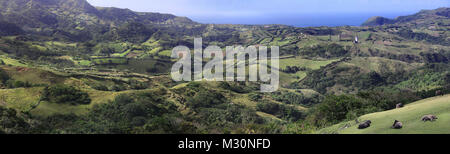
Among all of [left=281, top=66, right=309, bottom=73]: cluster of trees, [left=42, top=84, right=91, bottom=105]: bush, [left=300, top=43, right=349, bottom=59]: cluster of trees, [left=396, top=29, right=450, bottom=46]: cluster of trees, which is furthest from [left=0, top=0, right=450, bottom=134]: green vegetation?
[left=396, top=29, right=450, bottom=46]: cluster of trees

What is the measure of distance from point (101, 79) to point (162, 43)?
338ft

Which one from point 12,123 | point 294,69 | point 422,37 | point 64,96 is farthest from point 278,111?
point 422,37

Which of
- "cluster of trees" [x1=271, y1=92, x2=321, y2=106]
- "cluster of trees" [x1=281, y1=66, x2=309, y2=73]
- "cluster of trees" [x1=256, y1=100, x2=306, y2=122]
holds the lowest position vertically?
"cluster of trees" [x1=271, y1=92, x2=321, y2=106]

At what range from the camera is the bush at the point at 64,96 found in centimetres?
3134

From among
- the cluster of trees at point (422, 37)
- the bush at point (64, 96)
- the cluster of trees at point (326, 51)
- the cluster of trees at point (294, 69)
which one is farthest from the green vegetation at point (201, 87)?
the cluster of trees at point (422, 37)

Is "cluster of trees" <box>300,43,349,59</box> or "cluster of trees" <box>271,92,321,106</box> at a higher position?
"cluster of trees" <box>300,43,349,59</box>

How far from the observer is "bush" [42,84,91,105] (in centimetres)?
3134

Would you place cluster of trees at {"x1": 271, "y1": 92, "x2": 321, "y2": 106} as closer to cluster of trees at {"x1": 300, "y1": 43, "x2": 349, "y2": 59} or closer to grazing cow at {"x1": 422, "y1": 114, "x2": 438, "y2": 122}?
grazing cow at {"x1": 422, "y1": 114, "x2": 438, "y2": 122}

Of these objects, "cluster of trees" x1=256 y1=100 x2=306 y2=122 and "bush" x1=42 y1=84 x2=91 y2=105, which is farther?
"cluster of trees" x1=256 y1=100 x2=306 y2=122

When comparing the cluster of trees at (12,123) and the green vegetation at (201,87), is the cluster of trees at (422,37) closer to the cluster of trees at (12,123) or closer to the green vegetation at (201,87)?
the green vegetation at (201,87)

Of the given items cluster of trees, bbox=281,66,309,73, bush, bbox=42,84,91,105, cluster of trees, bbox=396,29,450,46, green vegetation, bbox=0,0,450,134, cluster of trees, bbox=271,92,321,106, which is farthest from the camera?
cluster of trees, bbox=396,29,450,46

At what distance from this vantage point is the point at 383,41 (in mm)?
153125
